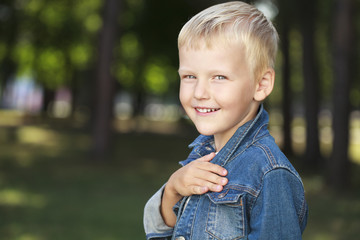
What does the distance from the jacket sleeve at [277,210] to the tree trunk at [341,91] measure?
946 cm

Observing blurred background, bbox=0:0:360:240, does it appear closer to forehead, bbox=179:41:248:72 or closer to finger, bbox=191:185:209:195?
finger, bbox=191:185:209:195

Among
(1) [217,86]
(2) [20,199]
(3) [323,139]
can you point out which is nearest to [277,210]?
(1) [217,86]

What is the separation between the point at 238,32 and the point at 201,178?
57cm

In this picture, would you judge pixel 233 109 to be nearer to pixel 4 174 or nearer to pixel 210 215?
pixel 210 215

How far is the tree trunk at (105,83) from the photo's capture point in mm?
13844

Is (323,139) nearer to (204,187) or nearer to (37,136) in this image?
(37,136)

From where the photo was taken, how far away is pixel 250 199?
1807 millimetres

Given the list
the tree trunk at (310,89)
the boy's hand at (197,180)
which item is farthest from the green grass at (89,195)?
the boy's hand at (197,180)

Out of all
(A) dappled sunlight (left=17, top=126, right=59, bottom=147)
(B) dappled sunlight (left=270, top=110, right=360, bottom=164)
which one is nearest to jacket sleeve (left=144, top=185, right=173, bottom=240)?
(B) dappled sunlight (left=270, top=110, right=360, bottom=164)

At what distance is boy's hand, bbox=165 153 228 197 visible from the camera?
1877 millimetres

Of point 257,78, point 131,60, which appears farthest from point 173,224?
point 131,60

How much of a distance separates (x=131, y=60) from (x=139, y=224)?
25380 millimetres

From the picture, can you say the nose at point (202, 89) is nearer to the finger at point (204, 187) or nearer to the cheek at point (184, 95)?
the cheek at point (184, 95)

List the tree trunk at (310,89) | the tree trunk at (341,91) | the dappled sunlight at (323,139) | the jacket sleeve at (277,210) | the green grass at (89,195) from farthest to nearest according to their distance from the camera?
1. the dappled sunlight at (323,139)
2. the tree trunk at (310,89)
3. the tree trunk at (341,91)
4. the green grass at (89,195)
5. the jacket sleeve at (277,210)
